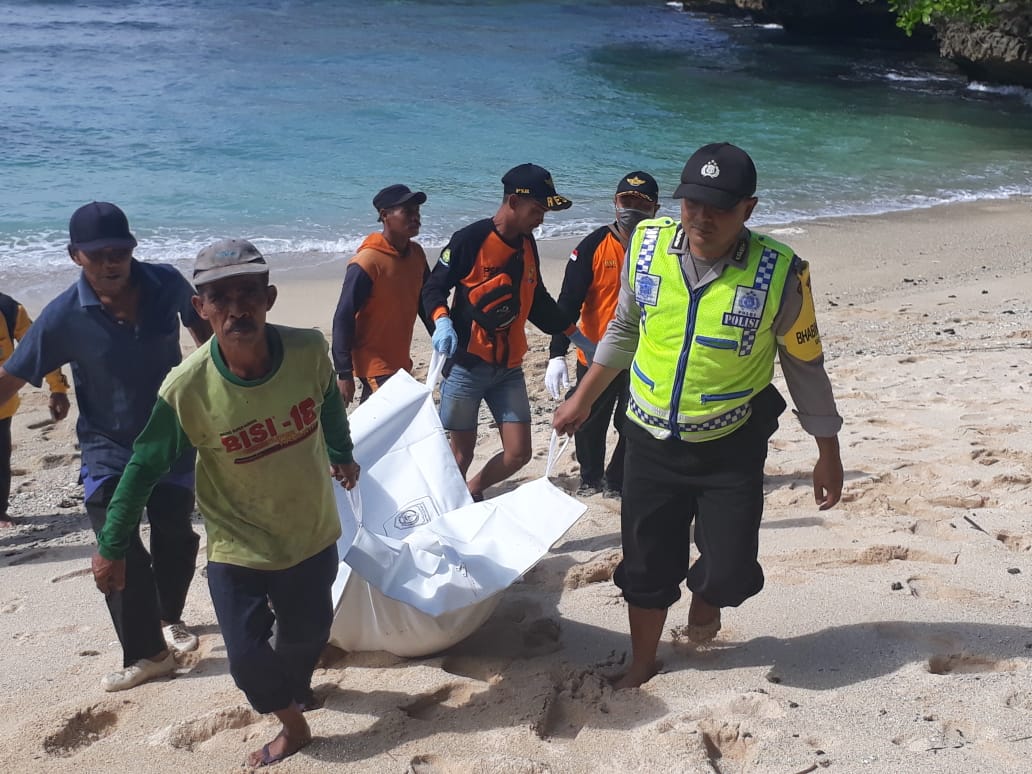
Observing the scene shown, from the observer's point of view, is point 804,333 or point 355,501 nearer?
point 804,333

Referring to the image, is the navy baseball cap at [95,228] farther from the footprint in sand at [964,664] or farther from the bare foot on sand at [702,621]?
the footprint in sand at [964,664]

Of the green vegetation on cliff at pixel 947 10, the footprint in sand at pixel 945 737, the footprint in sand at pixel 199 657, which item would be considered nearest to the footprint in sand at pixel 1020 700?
the footprint in sand at pixel 945 737

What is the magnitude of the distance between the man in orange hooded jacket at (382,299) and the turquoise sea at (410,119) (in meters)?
7.18

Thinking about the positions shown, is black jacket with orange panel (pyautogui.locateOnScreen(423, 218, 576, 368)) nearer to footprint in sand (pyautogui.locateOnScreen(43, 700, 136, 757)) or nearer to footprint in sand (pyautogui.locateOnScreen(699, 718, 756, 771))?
footprint in sand (pyautogui.locateOnScreen(43, 700, 136, 757))

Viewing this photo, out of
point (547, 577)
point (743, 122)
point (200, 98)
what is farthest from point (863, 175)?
point (547, 577)

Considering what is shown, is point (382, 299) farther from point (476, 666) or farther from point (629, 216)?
point (476, 666)

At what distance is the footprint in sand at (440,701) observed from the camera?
3.60m

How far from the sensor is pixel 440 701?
367cm

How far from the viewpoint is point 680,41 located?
120 feet

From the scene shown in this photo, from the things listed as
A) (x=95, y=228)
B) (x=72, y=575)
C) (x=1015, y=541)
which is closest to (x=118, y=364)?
(x=95, y=228)

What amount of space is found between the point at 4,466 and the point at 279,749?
3.63 metres

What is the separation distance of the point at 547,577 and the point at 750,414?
4.77 feet

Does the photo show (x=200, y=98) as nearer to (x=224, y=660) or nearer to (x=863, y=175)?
(x=863, y=175)

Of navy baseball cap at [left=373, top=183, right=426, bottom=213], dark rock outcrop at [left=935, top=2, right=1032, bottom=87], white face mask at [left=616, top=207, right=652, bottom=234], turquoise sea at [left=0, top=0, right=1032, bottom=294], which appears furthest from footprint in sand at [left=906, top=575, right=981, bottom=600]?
dark rock outcrop at [left=935, top=2, right=1032, bottom=87]
